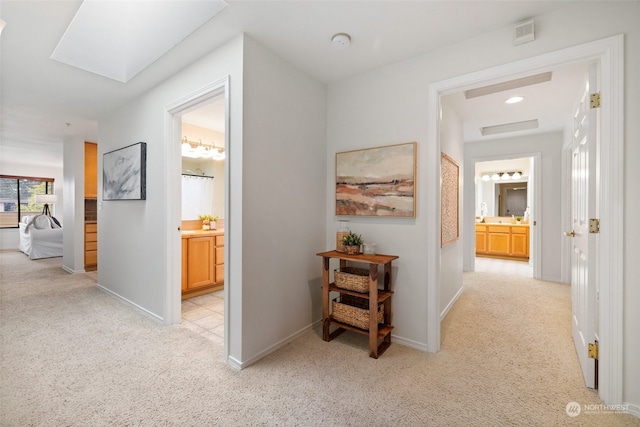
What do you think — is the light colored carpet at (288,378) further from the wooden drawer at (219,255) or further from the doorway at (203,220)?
the wooden drawer at (219,255)

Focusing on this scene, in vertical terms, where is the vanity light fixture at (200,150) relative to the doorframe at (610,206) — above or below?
above

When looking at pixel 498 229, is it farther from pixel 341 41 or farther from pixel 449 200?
pixel 341 41

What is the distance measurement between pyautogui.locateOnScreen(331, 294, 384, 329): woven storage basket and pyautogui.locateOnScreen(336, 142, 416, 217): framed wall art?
793 mm

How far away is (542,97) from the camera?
321 cm

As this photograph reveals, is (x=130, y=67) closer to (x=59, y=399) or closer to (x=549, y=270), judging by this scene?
(x=59, y=399)

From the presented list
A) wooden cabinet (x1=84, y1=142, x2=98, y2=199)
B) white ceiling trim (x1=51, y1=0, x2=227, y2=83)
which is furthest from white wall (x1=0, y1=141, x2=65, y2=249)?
white ceiling trim (x1=51, y1=0, x2=227, y2=83)

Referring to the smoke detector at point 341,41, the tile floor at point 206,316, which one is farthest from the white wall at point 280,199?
the tile floor at point 206,316

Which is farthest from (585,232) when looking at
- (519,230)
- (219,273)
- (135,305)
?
(519,230)

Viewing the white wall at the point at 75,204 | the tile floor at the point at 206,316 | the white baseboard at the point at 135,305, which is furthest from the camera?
the white wall at the point at 75,204

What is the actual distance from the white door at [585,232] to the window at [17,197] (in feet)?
38.7

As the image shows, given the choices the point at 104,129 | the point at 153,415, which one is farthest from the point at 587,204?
the point at 104,129

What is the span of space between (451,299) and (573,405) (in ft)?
5.70

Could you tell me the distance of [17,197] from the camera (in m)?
8.06

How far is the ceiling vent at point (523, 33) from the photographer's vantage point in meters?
1.84
